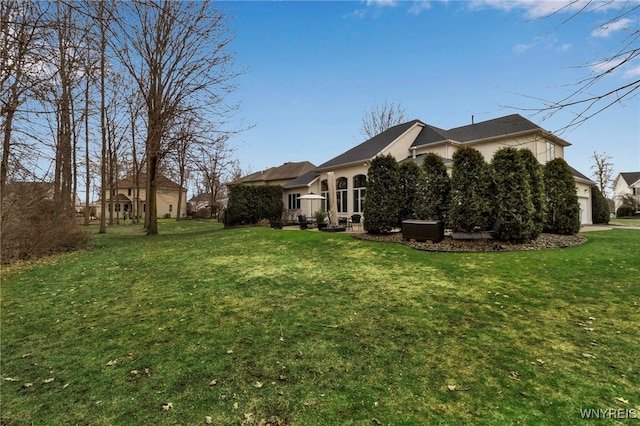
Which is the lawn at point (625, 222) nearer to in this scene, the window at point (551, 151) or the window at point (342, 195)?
the window at point (551, 151)

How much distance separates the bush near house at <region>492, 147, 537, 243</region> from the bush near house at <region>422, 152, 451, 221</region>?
1.64 m

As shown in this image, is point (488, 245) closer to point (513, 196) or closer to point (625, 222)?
point (513, 196)

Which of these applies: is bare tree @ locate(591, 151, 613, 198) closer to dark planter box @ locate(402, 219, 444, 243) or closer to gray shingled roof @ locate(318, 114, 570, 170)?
Answer: gray shingled roof @ locate(318, 114, 570, 170)

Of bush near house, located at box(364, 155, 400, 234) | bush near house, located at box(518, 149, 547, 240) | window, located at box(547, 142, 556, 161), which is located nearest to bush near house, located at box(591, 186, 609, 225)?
window, located at box(547, 142, 556, 161)

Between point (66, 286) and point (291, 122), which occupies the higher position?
point (291, 122)

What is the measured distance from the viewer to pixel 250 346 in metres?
3.57

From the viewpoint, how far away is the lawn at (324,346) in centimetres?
251

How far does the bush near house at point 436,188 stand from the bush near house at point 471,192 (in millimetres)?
819

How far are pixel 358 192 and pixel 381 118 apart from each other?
1774 cm

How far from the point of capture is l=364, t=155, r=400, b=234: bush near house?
12125mm

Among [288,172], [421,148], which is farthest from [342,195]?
[288,172]

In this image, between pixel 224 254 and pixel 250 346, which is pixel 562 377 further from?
pixel 224 254

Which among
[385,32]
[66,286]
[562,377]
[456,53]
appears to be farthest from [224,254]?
Result: [385,32]

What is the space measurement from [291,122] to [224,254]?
14.7 m
